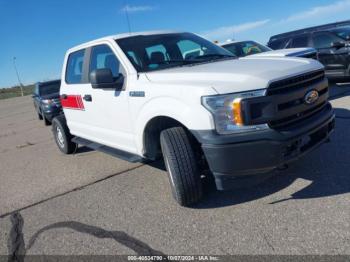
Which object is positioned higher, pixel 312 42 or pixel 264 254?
pixel 312 42

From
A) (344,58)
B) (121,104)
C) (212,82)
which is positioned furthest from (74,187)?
(344,58)

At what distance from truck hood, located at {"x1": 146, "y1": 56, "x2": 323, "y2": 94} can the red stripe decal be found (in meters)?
1.89

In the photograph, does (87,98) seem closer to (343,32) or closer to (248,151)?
(248,151)

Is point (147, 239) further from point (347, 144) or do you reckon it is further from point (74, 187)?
point (347, 144)

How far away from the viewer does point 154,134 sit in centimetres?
428

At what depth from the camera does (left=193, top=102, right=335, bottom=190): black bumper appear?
10.5 feet

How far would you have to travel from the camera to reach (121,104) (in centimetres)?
446

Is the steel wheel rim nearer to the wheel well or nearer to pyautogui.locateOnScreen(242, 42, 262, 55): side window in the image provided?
the wheel well

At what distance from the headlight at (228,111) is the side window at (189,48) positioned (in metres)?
1.72

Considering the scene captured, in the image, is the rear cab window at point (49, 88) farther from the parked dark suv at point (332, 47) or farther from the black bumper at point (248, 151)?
the black bumper at point (248, 151)

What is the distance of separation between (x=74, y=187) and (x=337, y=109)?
17.6ft

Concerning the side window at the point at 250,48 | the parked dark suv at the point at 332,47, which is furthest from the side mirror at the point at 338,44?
the side window at the point at 250,48

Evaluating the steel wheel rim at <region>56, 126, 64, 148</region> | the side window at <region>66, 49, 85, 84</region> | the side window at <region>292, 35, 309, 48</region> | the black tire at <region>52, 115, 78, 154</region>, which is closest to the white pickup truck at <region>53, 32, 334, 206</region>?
the side window at <region>66, 49, 85, 84</region>

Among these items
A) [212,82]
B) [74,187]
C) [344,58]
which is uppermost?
[212,82]
